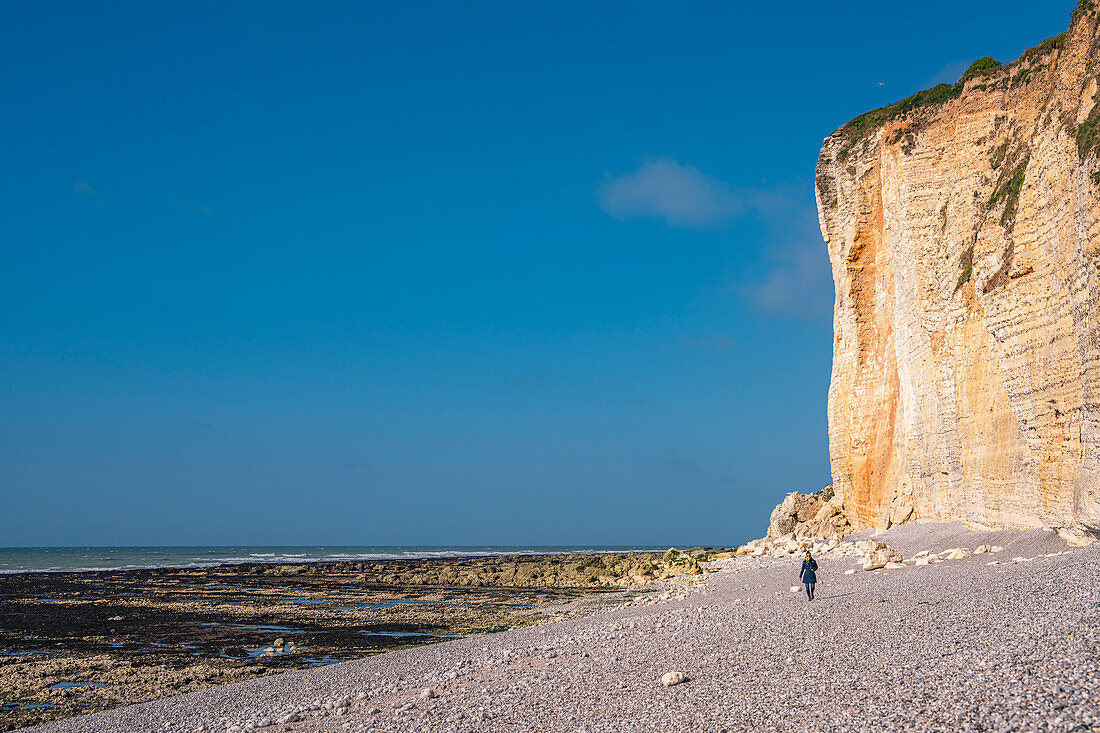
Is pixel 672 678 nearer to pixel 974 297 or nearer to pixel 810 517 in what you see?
pixel 974 297

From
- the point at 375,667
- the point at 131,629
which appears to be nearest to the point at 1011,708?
the point at 375,667

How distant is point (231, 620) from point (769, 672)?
66.8ft

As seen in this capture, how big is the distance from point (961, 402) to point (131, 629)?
88.5 ft

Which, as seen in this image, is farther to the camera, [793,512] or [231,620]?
[793,512]

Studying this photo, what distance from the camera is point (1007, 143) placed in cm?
2570

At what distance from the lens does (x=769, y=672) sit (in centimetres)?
950

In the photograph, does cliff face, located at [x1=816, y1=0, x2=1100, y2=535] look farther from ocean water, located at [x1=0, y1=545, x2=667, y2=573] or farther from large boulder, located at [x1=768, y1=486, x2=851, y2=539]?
ocean water, located at [x1=0, y1=545, x2=667, y2=573]

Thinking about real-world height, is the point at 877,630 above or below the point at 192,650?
above

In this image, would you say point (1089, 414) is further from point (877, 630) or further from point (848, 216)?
point (848, 216)

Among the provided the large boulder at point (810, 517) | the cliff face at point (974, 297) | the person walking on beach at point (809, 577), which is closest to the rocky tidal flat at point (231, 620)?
the large boulder at point (810, 517)

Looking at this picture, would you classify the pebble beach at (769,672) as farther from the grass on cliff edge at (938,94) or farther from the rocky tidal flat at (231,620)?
the grass on cliff edge at (938,94)

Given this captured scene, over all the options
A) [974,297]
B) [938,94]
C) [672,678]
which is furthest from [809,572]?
[938,94]

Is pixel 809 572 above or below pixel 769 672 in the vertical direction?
above

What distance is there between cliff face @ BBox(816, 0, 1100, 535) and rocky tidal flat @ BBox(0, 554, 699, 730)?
11.5 m
